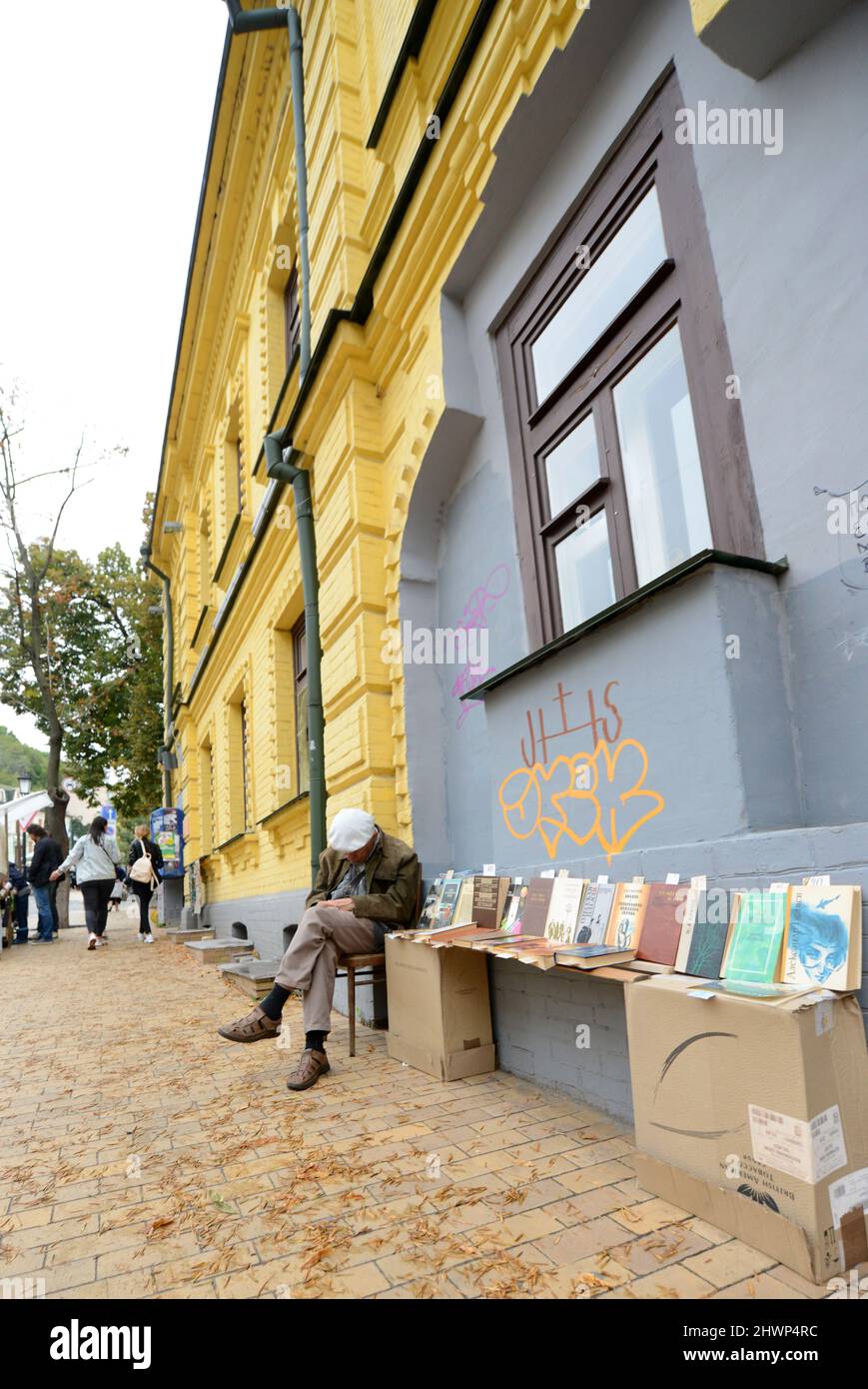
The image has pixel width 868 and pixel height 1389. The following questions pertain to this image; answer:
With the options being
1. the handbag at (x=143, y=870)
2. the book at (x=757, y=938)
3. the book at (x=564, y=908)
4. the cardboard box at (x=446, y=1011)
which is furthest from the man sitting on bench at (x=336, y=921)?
the handbag at (x=143, y=870)

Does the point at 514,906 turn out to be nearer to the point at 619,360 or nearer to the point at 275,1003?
the point at 275,1003

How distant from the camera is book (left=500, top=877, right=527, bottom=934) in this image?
144 inches

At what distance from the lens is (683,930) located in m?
2.63

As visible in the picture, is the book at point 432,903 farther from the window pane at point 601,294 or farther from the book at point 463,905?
the window pane at point 601,294

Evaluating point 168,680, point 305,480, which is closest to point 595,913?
point 305,480

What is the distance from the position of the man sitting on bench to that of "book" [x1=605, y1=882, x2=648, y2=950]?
173 cm

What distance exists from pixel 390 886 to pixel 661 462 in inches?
106

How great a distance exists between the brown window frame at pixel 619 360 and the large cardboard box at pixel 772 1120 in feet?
5.13

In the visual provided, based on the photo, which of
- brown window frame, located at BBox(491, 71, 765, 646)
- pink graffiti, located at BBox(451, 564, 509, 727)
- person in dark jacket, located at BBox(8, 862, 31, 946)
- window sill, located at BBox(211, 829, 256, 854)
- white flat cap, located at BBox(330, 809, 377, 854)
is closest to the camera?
brown window frame, located at BBox(491, 71, 765, 646)

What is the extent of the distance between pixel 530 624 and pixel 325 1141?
102 inches

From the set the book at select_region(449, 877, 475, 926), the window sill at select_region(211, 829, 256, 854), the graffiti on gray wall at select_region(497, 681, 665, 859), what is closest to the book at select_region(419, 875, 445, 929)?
the book at select_region(449, 877, 475, 926)

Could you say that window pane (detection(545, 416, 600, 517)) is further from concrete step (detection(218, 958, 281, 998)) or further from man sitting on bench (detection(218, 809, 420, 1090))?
concrete step (detection(218, 958, 281, 998))

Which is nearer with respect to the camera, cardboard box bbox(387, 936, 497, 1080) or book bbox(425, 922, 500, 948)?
book bbox(425, 922, 500, 948)
